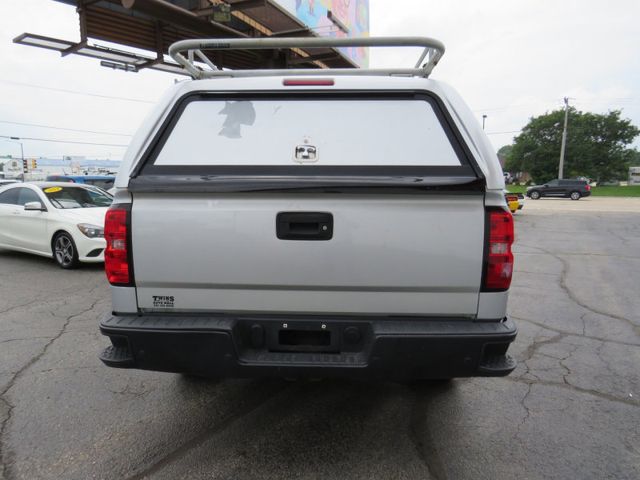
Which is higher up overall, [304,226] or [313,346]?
[304,226]

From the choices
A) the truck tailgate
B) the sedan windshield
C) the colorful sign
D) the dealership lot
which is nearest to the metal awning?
the colorful sign

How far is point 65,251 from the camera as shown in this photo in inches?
305

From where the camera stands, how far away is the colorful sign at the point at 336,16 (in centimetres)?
1059

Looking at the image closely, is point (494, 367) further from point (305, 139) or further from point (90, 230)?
point (90, 230)

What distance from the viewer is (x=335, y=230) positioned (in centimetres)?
226

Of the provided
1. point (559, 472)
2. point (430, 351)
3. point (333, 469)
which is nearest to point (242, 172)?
point (430, 351)

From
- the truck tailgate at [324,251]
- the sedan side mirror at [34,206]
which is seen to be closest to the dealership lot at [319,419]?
the truck tailgate at [324,251]

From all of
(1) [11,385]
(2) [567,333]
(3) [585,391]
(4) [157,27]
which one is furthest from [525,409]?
(4) [157,27]

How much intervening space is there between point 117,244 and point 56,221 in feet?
21.3

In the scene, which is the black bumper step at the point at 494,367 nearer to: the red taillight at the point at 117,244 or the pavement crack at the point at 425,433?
the pavement crack at the point at 425,433

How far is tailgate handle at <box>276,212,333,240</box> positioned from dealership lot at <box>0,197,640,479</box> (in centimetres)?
130

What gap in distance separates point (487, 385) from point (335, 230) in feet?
6.97

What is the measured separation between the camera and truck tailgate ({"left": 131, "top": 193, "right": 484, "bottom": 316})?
2.24 m

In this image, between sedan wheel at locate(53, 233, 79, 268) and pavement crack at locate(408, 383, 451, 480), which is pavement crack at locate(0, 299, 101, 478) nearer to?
pavement crack at locate(408, 383, 451, 480)
